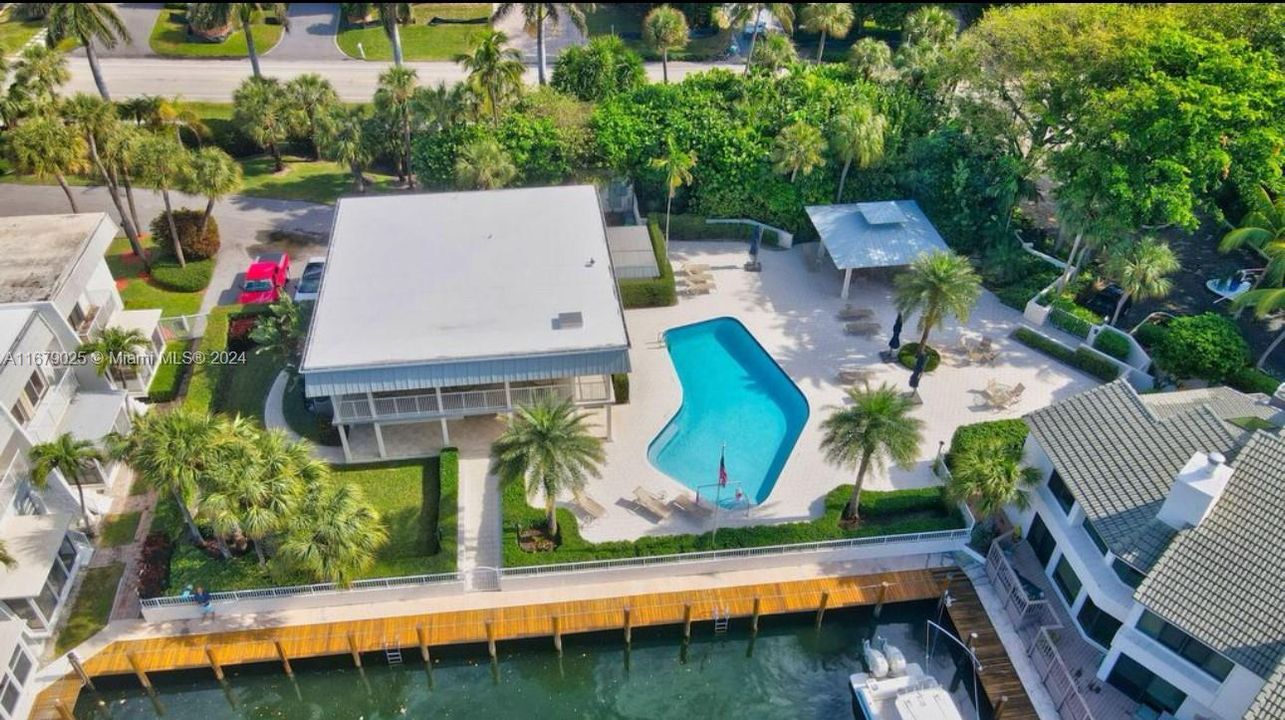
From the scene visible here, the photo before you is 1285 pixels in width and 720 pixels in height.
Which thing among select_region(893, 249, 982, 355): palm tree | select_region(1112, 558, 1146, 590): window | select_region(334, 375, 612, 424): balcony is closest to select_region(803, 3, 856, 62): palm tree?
select_region(893, 249, 982, 355): palm tree

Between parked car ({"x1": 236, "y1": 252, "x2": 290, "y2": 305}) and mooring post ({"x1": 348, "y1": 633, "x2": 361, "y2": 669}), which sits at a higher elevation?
parked car ({"x1": 236, "y1": 252, "x2": 290, "y2": 305})

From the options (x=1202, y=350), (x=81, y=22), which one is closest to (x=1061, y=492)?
(x=1202, y=350)

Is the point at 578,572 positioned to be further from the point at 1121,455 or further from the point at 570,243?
the point at 1121,455

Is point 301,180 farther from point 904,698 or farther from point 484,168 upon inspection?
point 904,698

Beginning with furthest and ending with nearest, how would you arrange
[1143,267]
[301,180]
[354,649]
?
[301,180] < [1143,267] < [354,649]

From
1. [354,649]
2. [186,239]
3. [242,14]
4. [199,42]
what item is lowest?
[354,649]

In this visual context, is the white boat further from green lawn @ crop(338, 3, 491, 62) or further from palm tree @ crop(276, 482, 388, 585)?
green lawn @ crop(338, 3, 491, 62)
